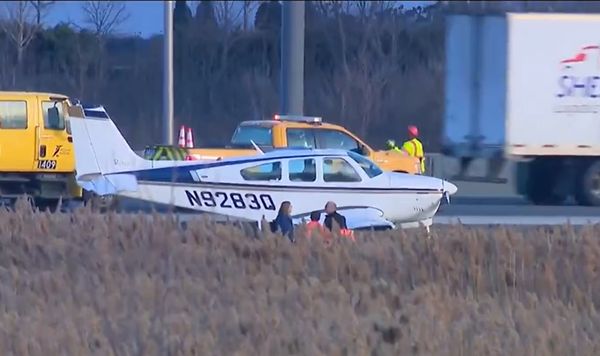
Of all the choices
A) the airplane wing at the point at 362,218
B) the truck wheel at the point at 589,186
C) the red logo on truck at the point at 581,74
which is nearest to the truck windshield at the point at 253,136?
the airplane wing at the point at 362,218

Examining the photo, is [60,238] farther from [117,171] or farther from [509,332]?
[117,171]

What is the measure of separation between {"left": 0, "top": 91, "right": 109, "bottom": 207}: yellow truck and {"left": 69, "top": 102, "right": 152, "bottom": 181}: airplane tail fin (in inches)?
56.2

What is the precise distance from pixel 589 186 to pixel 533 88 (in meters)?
2.19

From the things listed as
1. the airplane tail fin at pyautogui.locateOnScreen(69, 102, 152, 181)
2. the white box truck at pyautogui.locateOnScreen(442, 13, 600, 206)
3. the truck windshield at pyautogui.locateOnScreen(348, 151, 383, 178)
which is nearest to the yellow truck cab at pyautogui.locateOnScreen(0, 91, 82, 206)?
the airplane tail fin at pyautogui.locateOnScreen(69, 102, 152, 181)

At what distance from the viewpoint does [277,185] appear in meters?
19.8

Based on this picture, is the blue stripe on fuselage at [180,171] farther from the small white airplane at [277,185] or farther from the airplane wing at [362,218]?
the airplane wing at [362,218]

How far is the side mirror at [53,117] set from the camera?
23.0 m

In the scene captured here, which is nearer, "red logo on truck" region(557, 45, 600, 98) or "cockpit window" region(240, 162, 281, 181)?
"cockpit window" region(240, 162, 281, 181)

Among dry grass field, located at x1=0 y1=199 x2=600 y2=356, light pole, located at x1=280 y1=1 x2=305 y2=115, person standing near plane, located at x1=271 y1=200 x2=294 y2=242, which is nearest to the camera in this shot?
dry grass field, located at x1=0 y1=199 x2=600 y2=356

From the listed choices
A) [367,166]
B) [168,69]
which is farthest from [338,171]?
[168,69]

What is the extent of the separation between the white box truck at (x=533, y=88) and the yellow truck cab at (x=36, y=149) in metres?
7.91

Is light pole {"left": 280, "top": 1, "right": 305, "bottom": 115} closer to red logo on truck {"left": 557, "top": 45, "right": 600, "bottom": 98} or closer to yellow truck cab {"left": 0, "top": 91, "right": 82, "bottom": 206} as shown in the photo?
red logo on truck {"left": 557, "top": 45, "right": 600, "bottom": 98}

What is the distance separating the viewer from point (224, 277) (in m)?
11.9

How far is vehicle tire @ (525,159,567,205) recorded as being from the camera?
88.3 ft
